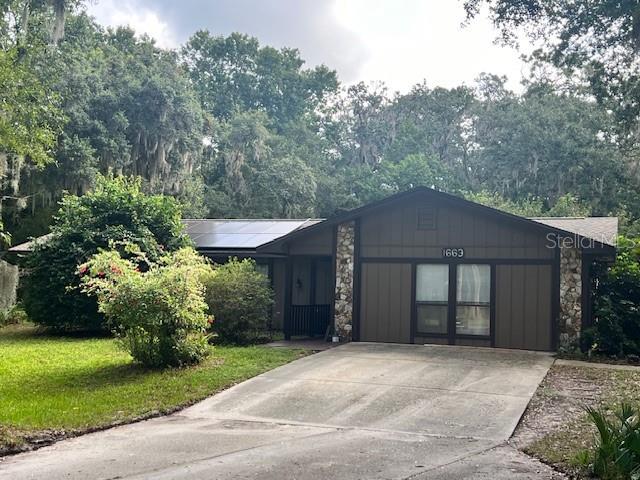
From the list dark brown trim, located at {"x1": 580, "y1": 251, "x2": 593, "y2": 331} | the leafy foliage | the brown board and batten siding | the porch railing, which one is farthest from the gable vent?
the leafy foliage

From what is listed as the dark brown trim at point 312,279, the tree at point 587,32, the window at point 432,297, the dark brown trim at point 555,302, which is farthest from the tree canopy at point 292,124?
the dark brown trim at point 312,279

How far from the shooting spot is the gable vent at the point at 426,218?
515 inches

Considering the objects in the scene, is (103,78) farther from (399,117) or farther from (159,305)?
(399,117)

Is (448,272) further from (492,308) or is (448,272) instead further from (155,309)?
(155,309)

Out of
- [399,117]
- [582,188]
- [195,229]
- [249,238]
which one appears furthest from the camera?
[399,117]

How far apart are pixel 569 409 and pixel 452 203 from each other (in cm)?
607

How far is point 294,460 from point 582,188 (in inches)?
1035

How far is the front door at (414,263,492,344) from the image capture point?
12.6 m

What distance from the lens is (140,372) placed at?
938 cm

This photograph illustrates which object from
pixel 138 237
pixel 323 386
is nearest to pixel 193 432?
pixel 323 386

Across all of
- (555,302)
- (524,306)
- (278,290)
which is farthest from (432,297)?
(278,290)

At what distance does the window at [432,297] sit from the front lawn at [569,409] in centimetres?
291

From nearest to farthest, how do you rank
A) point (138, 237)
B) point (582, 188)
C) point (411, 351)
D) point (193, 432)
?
point (193, 432) → point (411, 351) → point (138, 237) → point (582, 188)

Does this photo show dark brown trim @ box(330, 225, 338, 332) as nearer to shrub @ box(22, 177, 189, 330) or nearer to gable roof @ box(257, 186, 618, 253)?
gable roof @ box(257, 186, 618, 253)
